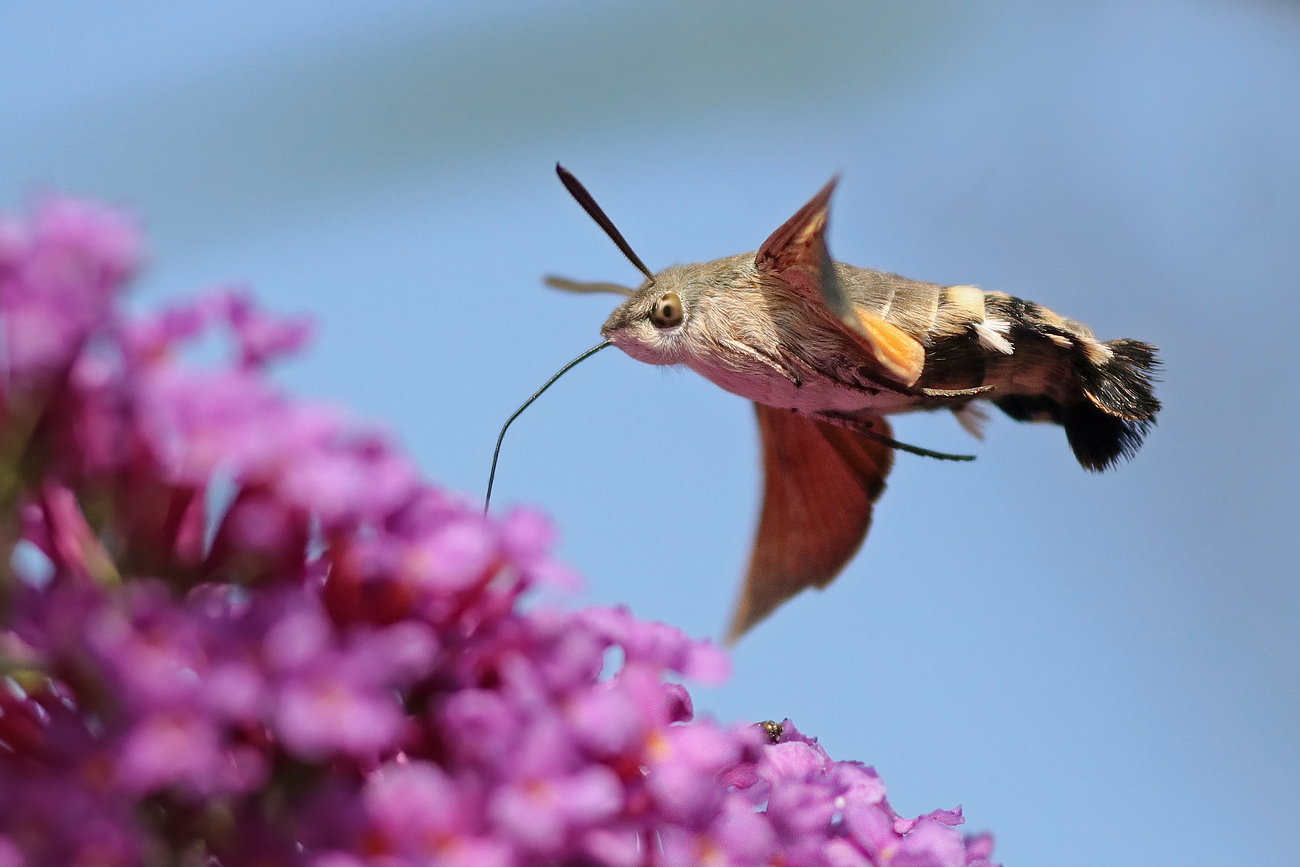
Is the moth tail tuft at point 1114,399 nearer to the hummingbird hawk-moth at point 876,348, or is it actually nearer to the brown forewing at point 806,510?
the hummingbird hawk-moth at point 876,348

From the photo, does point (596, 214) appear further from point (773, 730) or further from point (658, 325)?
point (773, 730)

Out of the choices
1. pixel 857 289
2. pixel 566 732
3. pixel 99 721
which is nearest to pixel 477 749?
pixel 566 732

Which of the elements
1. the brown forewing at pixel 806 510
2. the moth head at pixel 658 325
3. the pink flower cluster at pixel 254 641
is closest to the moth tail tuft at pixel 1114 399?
the brown forewing at pixel 806 510

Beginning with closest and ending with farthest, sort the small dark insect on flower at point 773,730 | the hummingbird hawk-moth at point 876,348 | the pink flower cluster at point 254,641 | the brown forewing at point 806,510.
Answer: the pink flower cluster at point 254,641 < the small dark insect on flower at point 773,730 < the hummingbird hawk-moth at point 876,348 < the brown forewing at point 806,510

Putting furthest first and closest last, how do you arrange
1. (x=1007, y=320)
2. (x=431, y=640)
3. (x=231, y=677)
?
1. (x=1007, y=320)
2. (x=431, y=640)
3. (x=231, y=677)

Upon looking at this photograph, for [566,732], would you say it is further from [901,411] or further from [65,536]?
[901,411]

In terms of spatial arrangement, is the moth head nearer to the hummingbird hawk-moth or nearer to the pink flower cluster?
the hummingbird hawk-moth

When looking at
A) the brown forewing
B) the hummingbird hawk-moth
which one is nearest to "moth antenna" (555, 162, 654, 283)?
the hummingbird hawk-moth

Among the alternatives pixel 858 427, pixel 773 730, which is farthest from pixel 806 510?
pixel 773 730
